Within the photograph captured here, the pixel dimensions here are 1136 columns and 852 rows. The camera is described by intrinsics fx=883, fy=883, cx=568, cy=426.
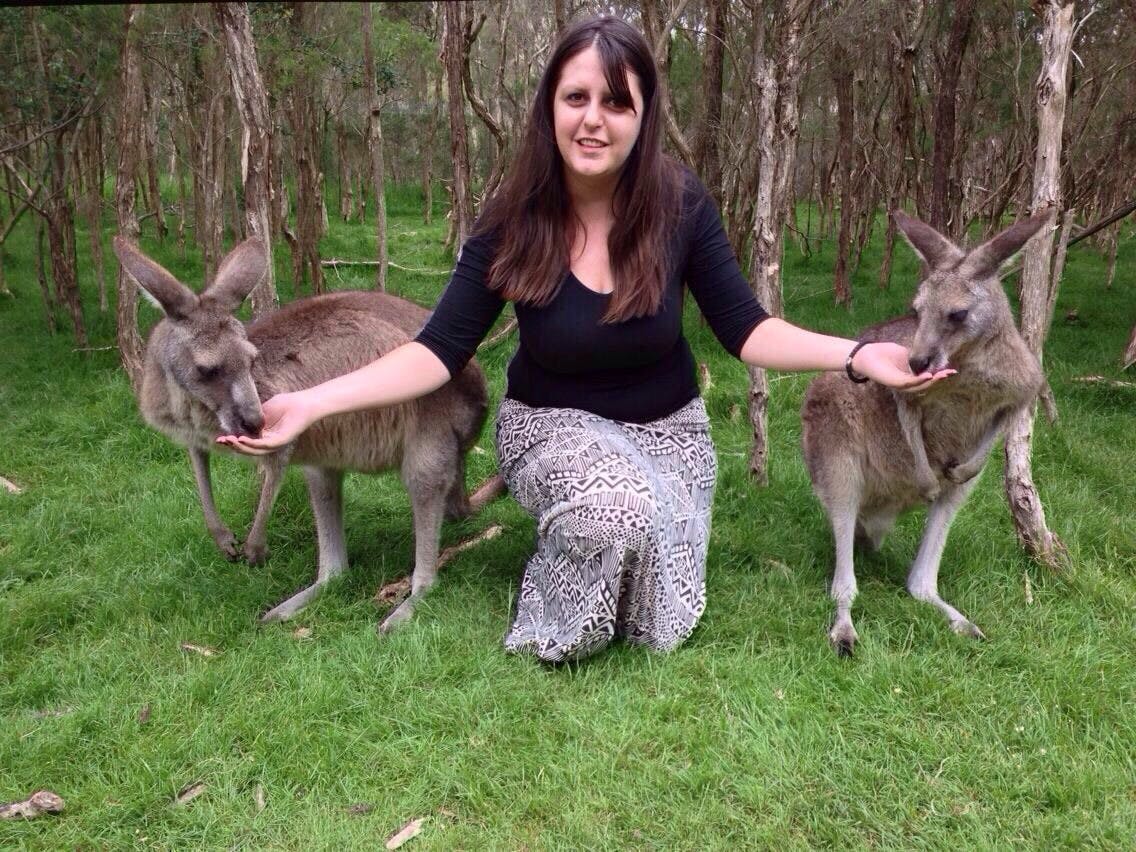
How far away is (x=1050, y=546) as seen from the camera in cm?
288

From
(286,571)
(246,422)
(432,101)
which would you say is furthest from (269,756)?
(432,101)

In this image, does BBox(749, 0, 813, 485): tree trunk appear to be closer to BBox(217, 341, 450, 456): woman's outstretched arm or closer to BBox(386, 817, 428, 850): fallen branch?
BBox(217, 341, 450, 456): woman's outstretched arm

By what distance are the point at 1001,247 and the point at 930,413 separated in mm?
541

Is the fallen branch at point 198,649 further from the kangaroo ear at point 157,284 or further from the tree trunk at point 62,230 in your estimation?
the tree trunk at point 62,230

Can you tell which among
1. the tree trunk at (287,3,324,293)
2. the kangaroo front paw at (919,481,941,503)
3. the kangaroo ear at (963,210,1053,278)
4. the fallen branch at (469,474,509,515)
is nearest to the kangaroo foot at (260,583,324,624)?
the fallen branch at (469,474,509,515)

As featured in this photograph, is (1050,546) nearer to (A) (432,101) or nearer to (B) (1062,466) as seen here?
(B) (1062,466)

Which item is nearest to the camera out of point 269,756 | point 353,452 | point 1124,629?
point 269,756

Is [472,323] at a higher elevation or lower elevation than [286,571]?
higher

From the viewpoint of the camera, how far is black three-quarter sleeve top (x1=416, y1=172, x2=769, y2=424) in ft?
8.14

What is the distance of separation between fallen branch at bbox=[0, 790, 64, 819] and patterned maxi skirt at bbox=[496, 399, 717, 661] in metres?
1.16

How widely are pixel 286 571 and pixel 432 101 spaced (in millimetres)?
13019

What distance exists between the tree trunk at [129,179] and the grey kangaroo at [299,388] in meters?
2.25

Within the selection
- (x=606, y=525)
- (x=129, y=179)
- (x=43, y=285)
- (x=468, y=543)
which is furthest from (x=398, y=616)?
(x=43, y=285)

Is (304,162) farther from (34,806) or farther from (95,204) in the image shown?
(34,806)
